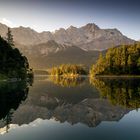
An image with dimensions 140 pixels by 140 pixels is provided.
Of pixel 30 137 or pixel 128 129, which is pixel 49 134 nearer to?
pixel 30 137

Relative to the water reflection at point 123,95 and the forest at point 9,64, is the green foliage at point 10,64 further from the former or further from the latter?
the water reflection at point 123,95

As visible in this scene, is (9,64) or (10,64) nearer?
(9,64)

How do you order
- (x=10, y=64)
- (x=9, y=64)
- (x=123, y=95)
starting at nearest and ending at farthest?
(x=123, y=95)
(x=9, y=64)
(x=10, y=64)

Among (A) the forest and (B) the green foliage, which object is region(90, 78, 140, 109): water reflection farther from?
(B) the green foliage

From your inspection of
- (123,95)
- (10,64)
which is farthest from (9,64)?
(123,95)

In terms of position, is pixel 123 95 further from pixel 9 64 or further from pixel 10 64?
pixel 10 64

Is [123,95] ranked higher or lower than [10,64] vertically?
lower

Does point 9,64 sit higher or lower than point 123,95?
higher

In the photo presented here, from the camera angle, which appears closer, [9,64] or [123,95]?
[123,95]

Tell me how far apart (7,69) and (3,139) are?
113m

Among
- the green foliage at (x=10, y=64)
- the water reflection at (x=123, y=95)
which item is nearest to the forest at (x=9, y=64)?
the green foliage at (x=10, y=64)

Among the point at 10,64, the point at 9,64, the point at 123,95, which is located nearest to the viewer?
the point at 123,95

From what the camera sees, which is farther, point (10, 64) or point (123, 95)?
point (10, 64)

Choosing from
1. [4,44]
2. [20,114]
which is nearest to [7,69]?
[4,44]
